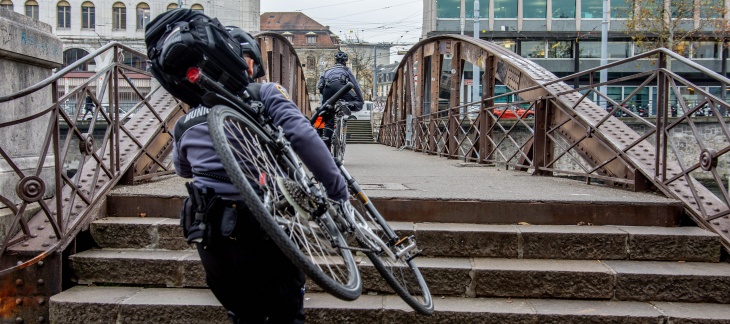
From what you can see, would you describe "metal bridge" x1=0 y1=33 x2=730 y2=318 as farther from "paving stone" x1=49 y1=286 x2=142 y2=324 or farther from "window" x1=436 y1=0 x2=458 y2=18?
"window" x1=436 y1=0 x2=458 y2=18

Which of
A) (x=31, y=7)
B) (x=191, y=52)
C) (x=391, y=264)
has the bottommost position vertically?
(x=391, y=264)

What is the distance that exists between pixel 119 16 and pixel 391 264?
169 feet

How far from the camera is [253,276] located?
2.42 metres

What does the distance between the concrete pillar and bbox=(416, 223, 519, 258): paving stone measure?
102 inches

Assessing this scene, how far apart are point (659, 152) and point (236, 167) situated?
433 centimetres

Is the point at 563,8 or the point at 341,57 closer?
the point at 341,57

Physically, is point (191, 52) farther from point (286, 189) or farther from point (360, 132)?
point (360, 132)

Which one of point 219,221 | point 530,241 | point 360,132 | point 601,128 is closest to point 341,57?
point 601,128

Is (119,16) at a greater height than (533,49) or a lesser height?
greater

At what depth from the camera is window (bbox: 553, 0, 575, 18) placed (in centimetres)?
4978

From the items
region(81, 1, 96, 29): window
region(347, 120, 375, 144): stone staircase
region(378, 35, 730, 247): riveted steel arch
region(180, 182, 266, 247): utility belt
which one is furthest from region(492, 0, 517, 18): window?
region(180, 182, 266, 247): utility belt

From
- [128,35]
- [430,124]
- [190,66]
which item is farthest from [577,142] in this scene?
[128,35]

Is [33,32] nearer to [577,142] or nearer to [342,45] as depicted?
[577,142]

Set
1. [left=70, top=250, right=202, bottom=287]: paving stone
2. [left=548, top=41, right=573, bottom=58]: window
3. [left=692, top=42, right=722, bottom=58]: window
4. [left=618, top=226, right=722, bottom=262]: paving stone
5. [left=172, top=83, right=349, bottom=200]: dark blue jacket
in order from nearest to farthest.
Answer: [left=172, top=83, right=349, bottom=200]: dark blue jacket, [left=70, top=250, right=202, bottom=287]: paving stone, [left=618, top=226, right=722, bottom=262]: paving stone, [left=692, top=42, right=722, bottom=58]: window, [left=548, top=41, right=573, bottom=58]: window
